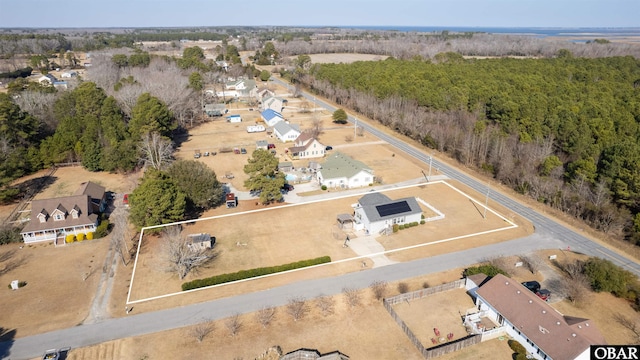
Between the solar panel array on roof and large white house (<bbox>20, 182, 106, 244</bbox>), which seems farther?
the solar panel array on roof

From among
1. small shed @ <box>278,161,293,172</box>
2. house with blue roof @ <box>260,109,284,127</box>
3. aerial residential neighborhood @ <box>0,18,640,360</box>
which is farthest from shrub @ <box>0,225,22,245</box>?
house with blue roof @ <box>260,109,284,127</box>

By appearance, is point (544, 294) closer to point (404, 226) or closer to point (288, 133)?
point (404, 226)

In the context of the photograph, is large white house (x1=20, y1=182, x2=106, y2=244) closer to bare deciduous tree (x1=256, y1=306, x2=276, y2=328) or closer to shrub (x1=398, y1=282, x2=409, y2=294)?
bare deciduous tree (x1=256, y1=306, x2=276, y2=328)

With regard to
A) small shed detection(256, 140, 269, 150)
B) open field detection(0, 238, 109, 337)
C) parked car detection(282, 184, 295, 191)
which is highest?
small shed detection(256, 140, 269, 150)

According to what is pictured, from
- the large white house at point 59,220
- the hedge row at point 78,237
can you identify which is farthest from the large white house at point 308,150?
the hedge row at point 78,237

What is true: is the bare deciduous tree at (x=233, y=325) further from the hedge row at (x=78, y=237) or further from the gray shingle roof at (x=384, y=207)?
the hedge row at (x=78, y=237)

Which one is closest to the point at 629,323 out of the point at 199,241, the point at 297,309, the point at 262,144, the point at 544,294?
the point at 544,294

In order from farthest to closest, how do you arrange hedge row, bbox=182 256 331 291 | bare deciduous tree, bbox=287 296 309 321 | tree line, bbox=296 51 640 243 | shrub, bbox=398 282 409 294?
tree line, bbox=296 51 640 243, hedge row, bbox=182 256 331 291, shrub, bbox=398 282 409 294, bare deciduous tree, bbox=287 296 309 321
